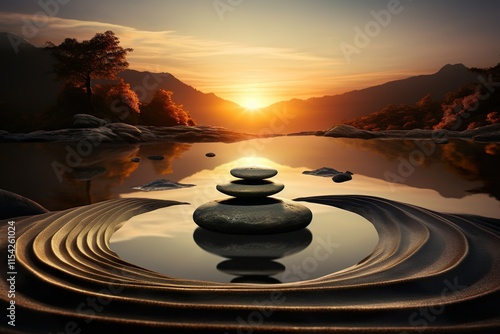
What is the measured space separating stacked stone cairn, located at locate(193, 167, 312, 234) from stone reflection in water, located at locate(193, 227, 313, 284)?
13 cm

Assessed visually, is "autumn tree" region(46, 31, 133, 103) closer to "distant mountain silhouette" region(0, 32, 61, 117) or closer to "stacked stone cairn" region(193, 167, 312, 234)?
"stacked stone cairn" region(193, 167, 312, 234)

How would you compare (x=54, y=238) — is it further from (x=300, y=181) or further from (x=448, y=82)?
(x=448, y=82)

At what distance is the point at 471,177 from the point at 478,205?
419 cm

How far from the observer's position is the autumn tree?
3622 centimetres

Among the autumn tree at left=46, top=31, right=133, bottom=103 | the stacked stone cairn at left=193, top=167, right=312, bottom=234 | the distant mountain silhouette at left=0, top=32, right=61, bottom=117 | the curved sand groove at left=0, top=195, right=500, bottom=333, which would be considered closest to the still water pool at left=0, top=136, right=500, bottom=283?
the stacked stone cairn at left=193, top=167, right=312, bottom=234

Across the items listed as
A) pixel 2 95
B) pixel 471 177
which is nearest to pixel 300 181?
pixel 471 177

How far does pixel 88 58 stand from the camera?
36.2 metres

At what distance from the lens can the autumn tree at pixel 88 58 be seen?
36.2 m

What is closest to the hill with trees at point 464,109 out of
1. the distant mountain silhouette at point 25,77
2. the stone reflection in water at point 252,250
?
the stone reflection in water at point 252,250

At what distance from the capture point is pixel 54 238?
568 centimetres

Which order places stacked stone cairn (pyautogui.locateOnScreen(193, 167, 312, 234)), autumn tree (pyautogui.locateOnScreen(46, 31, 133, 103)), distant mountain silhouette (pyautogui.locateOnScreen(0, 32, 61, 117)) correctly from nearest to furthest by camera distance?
stacked stone cairn (pyautogui.locateOnScreen(193, 167, 312, 234)) < autumn tree (pyautogui.locateOnScreen(46, 31, 133, 103)) < distant mountain silhouette (pyautogui.locateOnScreen(0, 32, 61, 117))

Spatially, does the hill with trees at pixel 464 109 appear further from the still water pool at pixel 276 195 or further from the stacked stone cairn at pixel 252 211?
the stacked stone cairn at pixel 252 211

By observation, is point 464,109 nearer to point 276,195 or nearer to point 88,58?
point 276,195

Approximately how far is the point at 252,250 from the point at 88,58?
35.9 meters
